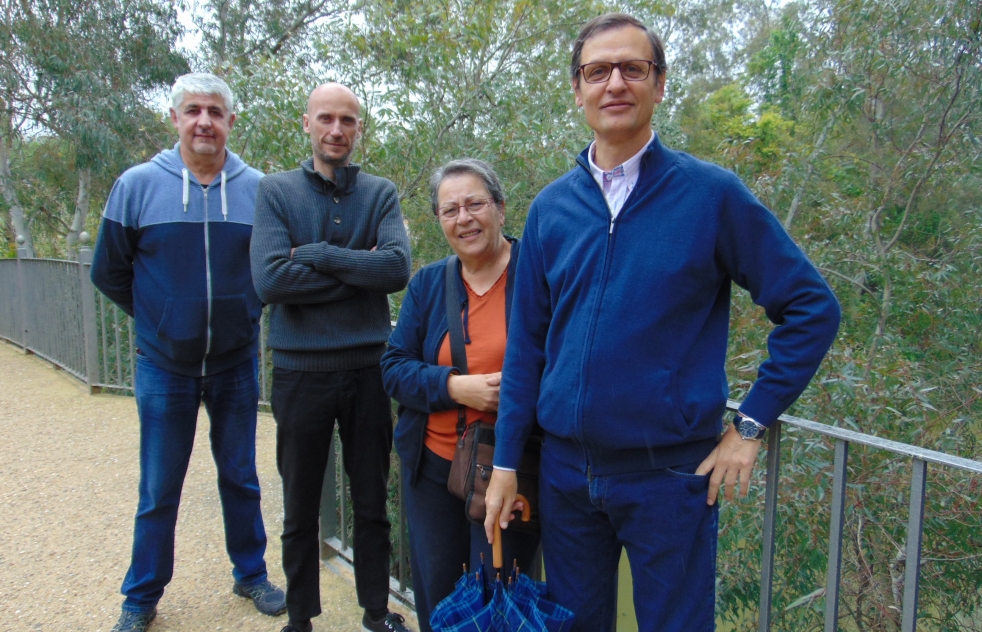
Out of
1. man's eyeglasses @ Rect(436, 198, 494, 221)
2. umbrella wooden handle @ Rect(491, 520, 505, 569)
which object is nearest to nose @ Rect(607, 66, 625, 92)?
man's eyeglasses @ Rect(436, 198, 494, 221)

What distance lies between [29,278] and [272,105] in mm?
5007

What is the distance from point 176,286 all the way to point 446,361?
1.27m

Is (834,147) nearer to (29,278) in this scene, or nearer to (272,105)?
(272,105)

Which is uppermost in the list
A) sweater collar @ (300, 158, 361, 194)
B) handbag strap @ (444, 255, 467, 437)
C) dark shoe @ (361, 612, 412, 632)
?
sweater collar @ (300, 158, 361, 194)

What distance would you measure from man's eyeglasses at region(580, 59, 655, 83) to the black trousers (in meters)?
1.40

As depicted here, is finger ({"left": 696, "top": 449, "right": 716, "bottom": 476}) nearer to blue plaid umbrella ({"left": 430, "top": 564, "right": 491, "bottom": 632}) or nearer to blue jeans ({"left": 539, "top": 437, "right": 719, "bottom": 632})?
blue jeans ({"left": 539, "top": 437, "right": 719, "bottom": 632})

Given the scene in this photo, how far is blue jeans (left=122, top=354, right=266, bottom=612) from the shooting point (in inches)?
111

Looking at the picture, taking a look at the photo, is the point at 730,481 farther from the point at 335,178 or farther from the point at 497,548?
the point at 335,178

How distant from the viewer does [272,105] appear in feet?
17.9

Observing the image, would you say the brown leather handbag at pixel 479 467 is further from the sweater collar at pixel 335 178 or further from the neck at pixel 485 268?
the sweater collar at pixel 335 178

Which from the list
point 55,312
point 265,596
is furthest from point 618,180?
→ point 55,312

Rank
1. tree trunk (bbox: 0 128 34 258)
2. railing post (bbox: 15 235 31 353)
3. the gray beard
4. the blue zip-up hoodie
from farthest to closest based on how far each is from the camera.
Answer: tree trunk (bbox: 0 128 34 258), railing post (bbox: 15 235 31 353), the blue zip-up hoodie, the gray beard

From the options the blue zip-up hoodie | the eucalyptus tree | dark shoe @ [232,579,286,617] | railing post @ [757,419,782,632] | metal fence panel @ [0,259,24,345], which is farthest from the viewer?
the eucalyptus tree

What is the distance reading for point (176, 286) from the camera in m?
2.76
